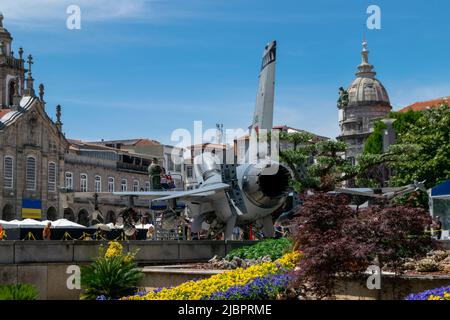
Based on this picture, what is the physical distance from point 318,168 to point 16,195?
4081 cm

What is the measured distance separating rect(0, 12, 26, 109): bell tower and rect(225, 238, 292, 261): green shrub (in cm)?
6554

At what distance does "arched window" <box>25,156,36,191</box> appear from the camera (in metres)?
80.8

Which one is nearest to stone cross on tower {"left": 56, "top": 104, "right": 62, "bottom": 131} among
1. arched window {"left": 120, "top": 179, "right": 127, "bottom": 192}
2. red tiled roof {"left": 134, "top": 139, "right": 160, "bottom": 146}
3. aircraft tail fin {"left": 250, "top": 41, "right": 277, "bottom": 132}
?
arched window {"left": 120, "top": 179, "right": 127, "bottom": 192}

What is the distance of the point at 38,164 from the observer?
270 ft

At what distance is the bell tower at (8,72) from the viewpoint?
3585 inches

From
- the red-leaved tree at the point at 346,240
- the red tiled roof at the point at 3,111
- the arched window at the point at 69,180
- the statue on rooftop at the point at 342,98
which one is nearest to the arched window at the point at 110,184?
the arched window at the point at 69,180

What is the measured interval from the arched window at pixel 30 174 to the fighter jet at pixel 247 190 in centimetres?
4589

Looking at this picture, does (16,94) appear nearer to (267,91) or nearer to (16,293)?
(267,91)

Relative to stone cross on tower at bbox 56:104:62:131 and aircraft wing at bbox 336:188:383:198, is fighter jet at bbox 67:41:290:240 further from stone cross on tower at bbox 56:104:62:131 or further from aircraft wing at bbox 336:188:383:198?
stone cross on tower at bbox 56:104:62:131

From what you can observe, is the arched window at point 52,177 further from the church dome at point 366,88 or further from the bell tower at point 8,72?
the church dome at point 366,88

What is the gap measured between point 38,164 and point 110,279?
6092cm

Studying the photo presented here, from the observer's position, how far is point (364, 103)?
4690 inches
